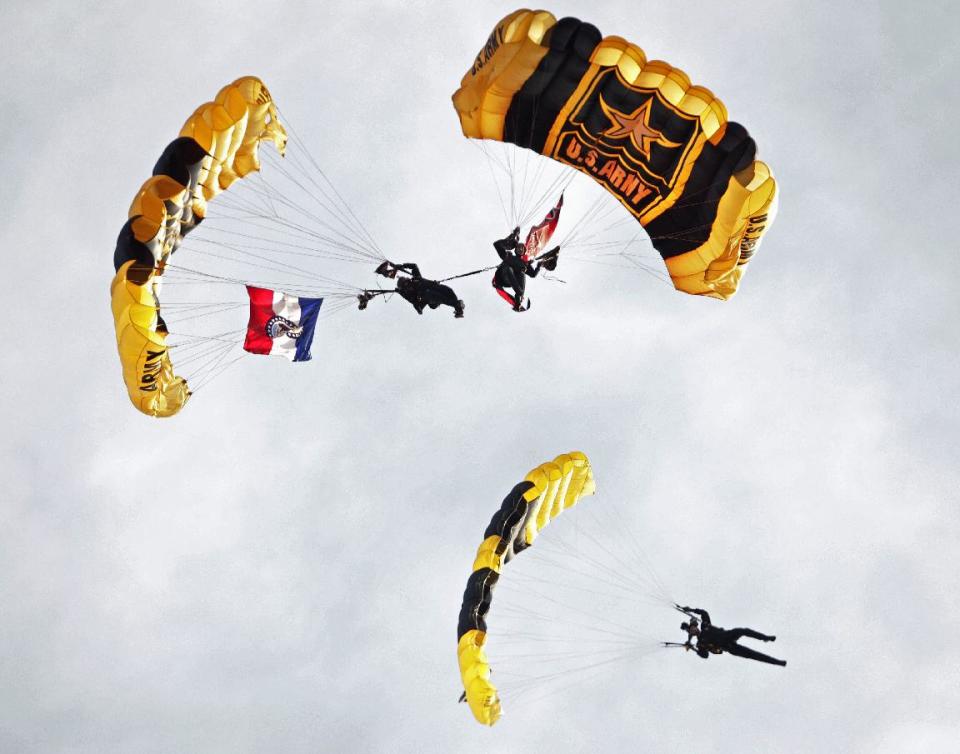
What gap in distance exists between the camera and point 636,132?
2469cm

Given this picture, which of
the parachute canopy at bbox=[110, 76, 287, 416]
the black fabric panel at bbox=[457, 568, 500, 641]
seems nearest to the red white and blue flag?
the parachute canopy at bbox=[110, 76, 287, 416]

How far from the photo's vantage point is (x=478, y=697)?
2458cm

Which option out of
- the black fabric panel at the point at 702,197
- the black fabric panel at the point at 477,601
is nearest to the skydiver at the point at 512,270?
the black fabric panel at the point at 702,197

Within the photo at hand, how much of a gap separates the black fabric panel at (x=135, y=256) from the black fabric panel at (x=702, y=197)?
10.1 m

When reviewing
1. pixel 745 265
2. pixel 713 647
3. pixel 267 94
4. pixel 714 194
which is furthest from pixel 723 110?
pixel 713 647

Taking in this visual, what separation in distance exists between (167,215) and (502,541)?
31.5 feet

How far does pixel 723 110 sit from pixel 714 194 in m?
1.62

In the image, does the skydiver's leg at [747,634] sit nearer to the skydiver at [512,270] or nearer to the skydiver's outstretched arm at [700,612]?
the skydiver's outstretched arm at [700,612]

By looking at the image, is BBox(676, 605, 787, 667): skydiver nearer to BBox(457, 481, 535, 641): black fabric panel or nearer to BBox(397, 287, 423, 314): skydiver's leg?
BBox(457, 481, 535, 641): black fabric panel

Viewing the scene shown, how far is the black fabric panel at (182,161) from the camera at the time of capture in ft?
76.5

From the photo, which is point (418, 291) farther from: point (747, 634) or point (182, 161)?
point (747, 634)

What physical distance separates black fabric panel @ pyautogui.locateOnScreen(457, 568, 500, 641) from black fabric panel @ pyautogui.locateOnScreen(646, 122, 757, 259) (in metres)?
7.65

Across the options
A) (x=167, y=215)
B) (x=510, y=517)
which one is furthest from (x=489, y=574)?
(x=167, y=215)

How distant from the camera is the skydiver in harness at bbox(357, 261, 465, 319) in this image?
983 inches
